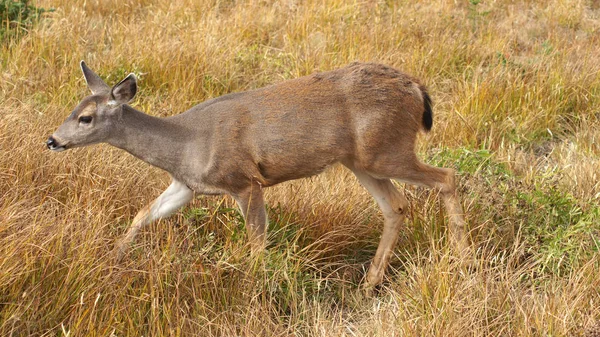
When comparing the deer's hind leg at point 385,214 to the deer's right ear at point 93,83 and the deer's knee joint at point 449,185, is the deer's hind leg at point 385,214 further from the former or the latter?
the deer's right ear at point 93,83

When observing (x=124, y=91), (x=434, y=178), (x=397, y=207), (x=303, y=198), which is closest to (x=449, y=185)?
(x=434, y=178)

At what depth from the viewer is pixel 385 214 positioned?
5594 mm

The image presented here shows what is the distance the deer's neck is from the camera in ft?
17.8

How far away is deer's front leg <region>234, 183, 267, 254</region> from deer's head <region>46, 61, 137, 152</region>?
2.96 feet

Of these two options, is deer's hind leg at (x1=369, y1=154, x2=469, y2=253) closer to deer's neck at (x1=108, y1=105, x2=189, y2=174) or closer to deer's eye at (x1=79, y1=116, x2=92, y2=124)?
deer's neck at (x1=108, y1=105, x2=189, y2=174)

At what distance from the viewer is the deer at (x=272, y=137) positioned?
5.30 meters

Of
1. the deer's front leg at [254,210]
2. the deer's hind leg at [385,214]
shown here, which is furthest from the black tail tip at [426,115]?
the deer's front leg at [254,210]

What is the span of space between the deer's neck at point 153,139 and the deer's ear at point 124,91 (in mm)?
82

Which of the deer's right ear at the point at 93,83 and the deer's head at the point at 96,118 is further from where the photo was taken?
the deer's right ear at the point at 93,83

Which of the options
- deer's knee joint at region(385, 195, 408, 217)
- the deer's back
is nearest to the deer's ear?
the deer's back

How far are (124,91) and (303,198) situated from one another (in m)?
1.31

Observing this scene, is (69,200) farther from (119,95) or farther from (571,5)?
(571,5)

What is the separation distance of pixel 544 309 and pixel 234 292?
5.25 ft

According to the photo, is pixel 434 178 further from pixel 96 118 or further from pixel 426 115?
pixel 96 118
